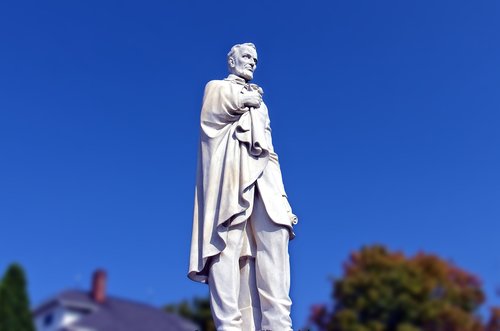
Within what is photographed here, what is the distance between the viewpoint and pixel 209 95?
8781mm

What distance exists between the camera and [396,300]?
149ft

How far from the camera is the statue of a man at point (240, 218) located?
800 centimetres

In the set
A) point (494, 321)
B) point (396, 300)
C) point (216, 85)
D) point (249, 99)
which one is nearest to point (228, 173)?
point (249, 99)

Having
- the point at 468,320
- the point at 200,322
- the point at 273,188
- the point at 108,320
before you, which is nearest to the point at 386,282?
the point at 468,320

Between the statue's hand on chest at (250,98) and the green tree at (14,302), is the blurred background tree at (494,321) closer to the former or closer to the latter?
the green tree at (14,302)

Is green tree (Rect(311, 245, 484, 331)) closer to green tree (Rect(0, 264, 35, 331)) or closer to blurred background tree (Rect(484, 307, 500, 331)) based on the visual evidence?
blurred background tree (Rect(484, 307, 500, 331))

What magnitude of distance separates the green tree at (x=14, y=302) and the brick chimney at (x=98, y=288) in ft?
55.1

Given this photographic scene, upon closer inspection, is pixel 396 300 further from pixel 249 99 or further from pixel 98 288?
pixel 249 99

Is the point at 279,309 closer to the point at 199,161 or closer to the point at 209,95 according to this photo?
the point at 199,161

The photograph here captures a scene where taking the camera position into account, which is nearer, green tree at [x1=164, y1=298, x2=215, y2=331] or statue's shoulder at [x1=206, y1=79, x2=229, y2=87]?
statue's shoulder at [x1=206, y1=79, x2=229, y2=87]

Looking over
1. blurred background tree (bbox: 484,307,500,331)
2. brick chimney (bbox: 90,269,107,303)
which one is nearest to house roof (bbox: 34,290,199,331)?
brick chimney (bbox: 90,269,107,303)

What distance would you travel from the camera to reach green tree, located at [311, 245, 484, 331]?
4525cm

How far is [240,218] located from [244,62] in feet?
6.56

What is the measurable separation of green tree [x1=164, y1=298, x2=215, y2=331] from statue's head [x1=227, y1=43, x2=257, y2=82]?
143 feet
